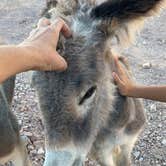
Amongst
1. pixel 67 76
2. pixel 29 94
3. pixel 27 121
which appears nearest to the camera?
pixel 67 76

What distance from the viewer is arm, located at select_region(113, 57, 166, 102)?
357cm

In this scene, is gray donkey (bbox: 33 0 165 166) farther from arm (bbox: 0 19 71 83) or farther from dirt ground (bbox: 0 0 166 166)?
dirt ground (bbox: 0 0 166 166)

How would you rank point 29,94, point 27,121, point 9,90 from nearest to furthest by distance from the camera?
point 9,90, point 27,121, point 29,94

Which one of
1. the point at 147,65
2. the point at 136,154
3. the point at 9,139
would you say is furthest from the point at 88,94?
the point at 147,65

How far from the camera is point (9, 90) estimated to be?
16.0ft

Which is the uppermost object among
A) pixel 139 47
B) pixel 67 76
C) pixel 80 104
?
pixel 67 76

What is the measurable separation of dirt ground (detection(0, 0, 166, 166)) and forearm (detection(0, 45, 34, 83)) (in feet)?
6.82

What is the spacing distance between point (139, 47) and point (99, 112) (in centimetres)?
372

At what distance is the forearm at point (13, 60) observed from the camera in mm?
2574

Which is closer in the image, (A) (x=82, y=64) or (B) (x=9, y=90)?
(A) (x=82, y=64)

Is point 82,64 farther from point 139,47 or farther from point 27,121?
point 139,47

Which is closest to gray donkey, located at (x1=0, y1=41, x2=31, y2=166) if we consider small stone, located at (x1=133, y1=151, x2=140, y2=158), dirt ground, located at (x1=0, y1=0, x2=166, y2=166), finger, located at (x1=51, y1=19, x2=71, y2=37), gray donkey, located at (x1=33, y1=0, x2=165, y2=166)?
dirt ground, located at (x1=0, y1=0, x2=166, y2=166)

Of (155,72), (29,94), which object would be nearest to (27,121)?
(29,94)

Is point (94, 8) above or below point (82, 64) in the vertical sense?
above
